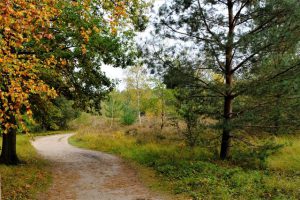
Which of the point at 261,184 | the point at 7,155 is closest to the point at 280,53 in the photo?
the point at 261,184

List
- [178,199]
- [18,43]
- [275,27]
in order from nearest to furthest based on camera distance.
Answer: [18,43]
[178,199]
[275,27]

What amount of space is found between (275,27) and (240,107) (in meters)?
3.97

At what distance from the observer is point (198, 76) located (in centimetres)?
1324

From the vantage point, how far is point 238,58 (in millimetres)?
12500

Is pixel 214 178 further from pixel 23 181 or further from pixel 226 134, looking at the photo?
pixel 23 181

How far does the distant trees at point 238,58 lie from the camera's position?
438 inches

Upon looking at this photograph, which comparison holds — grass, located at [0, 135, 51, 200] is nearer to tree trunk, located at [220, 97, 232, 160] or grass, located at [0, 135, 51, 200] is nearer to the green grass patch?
the green grass patch

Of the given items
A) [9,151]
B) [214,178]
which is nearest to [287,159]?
[214,178]

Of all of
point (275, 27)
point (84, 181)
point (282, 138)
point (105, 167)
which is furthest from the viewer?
point (282, 138)

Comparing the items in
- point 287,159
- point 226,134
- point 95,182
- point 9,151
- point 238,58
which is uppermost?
point 238,58

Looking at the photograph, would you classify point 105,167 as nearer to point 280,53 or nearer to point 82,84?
point 82,84

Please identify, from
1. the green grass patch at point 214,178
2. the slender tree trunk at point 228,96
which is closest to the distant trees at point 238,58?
the slender tree trunk at point 228,96

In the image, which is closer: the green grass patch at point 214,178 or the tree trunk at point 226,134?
the green grass patch at point 214,178

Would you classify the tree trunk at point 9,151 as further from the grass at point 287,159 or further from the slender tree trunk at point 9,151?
the grass at point 287,159
